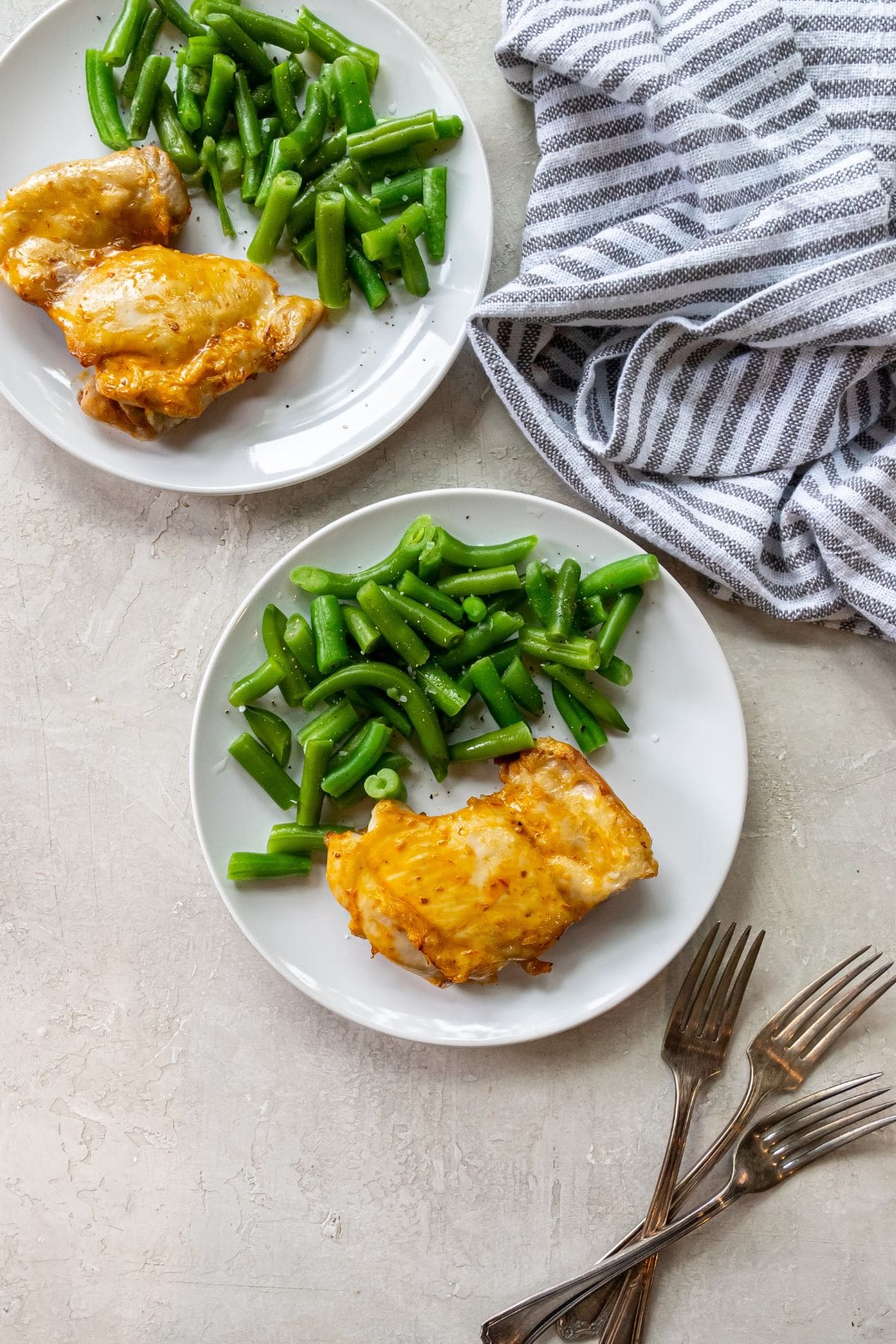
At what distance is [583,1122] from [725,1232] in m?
0.52

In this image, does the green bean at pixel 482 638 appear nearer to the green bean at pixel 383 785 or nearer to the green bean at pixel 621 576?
the green bean at pixel 621 576

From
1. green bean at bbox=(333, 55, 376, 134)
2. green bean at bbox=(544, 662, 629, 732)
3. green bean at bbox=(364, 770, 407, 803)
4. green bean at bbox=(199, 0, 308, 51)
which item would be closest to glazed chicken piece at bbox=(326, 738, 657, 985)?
green bean at bbox=(364, 770, 407, 803)

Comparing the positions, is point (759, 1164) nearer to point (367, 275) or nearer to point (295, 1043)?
point (295, 1043)

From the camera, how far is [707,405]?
2371 millimetres

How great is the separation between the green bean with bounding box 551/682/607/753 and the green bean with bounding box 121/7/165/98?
6.56 feet

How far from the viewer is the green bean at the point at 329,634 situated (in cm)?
228

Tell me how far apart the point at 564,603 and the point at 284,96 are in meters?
1.56

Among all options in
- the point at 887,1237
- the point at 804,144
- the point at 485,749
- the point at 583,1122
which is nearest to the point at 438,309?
the point at 804,144

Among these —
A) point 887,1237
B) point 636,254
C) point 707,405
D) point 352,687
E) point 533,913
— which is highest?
point 636,254

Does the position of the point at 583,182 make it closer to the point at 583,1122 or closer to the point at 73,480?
the point at 73,480

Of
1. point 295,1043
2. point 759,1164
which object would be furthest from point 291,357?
point 759,1164

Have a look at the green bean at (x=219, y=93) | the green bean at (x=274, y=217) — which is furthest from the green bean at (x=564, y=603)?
the green bean at (x=219, y=93)

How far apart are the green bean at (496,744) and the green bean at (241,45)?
189 cm

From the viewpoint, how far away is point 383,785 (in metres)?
2.27
